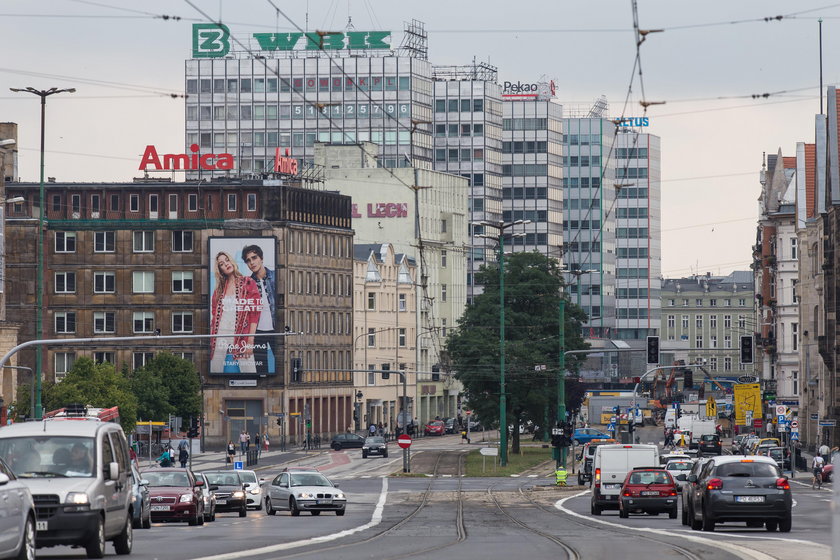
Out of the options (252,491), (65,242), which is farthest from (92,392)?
(252,491)

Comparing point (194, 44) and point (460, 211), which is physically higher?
point (194, 44)

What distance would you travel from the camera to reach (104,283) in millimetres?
126938

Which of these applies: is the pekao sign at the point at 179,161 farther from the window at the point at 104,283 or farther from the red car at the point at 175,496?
the red car at the point at 175,496

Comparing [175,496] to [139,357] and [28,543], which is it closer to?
[28,543]

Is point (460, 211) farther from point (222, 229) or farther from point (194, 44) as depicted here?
point (222, 229)

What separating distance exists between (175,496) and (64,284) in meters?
90.3

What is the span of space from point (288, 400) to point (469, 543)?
97702mm

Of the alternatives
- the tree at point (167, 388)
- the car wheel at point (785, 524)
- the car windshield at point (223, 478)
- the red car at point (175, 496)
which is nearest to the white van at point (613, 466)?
the car windshield at point (223, 478)

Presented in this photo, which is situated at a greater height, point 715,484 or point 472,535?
point 715,484

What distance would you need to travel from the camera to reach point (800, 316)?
12119 cm

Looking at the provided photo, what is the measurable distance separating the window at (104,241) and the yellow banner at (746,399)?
44.4 metres

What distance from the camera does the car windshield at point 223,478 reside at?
47441mm

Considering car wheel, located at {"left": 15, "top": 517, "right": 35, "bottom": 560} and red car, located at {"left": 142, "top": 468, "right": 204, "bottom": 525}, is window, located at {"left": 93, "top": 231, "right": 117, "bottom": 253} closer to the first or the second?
red car, located at {"left": 142, "top": 468, "right": 204, "bottom": 525}

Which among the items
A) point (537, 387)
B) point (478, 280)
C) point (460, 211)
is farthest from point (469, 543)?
point (460, 211)
